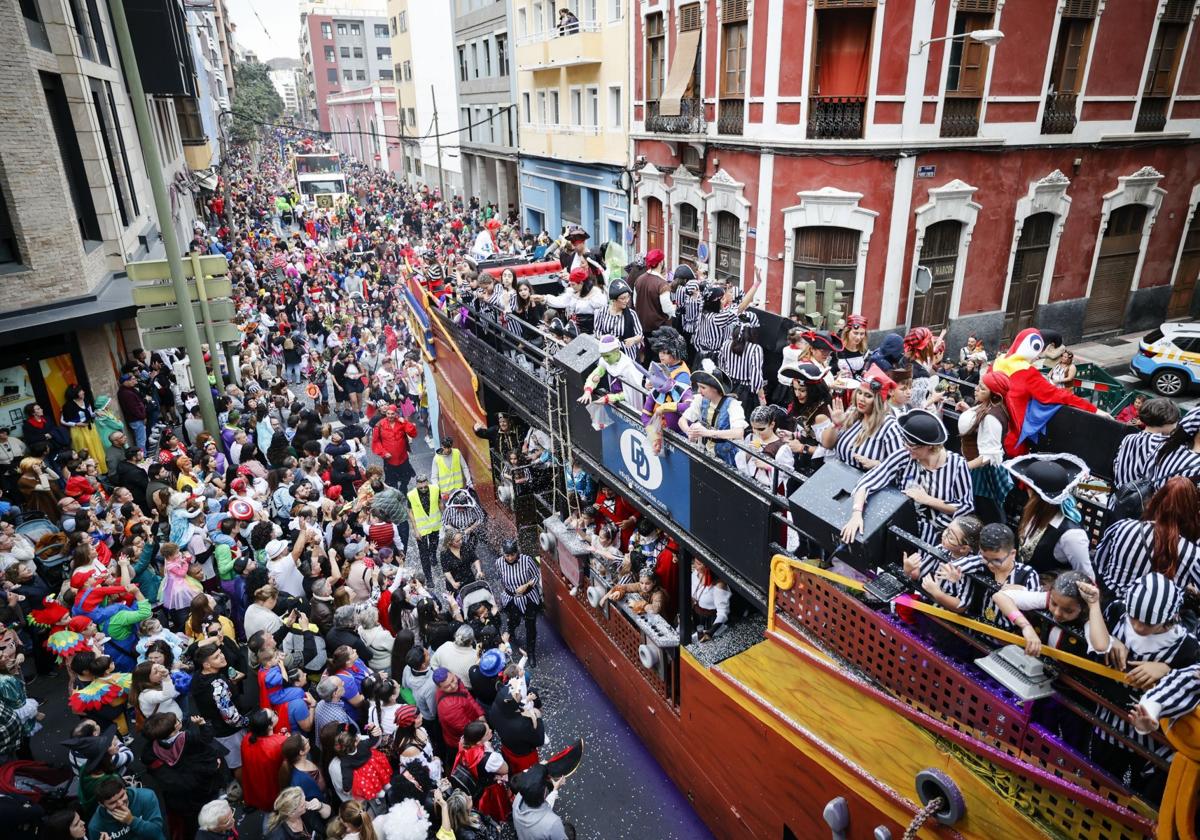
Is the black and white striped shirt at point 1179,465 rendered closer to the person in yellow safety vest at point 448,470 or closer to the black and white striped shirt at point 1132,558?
the black and white striped shirt at point 1132,558

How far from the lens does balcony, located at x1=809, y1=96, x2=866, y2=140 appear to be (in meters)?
15.7

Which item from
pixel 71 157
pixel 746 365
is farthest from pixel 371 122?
pixel 746 365

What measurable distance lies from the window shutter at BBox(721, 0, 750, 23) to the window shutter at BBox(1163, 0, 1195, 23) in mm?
10583

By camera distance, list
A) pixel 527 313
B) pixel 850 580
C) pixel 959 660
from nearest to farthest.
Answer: pixel 959 660 → pixel 850 580 → pixel 527 313

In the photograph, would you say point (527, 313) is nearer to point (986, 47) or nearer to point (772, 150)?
point (772, 150)

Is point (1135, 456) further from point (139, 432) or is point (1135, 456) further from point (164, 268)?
point (139, 432)

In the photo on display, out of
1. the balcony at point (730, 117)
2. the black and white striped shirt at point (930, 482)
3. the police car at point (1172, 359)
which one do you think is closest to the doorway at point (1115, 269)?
the police car at point (1172, 359)

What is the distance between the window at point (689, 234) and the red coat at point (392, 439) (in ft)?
39.6

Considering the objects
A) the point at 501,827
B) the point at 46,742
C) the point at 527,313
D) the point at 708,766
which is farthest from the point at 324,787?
the point at 527,313

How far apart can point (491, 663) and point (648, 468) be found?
2.50 m

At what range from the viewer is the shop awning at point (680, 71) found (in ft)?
64.1

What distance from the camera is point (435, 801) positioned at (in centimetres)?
550

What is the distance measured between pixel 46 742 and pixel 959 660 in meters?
9.33

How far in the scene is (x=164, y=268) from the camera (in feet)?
31.9
